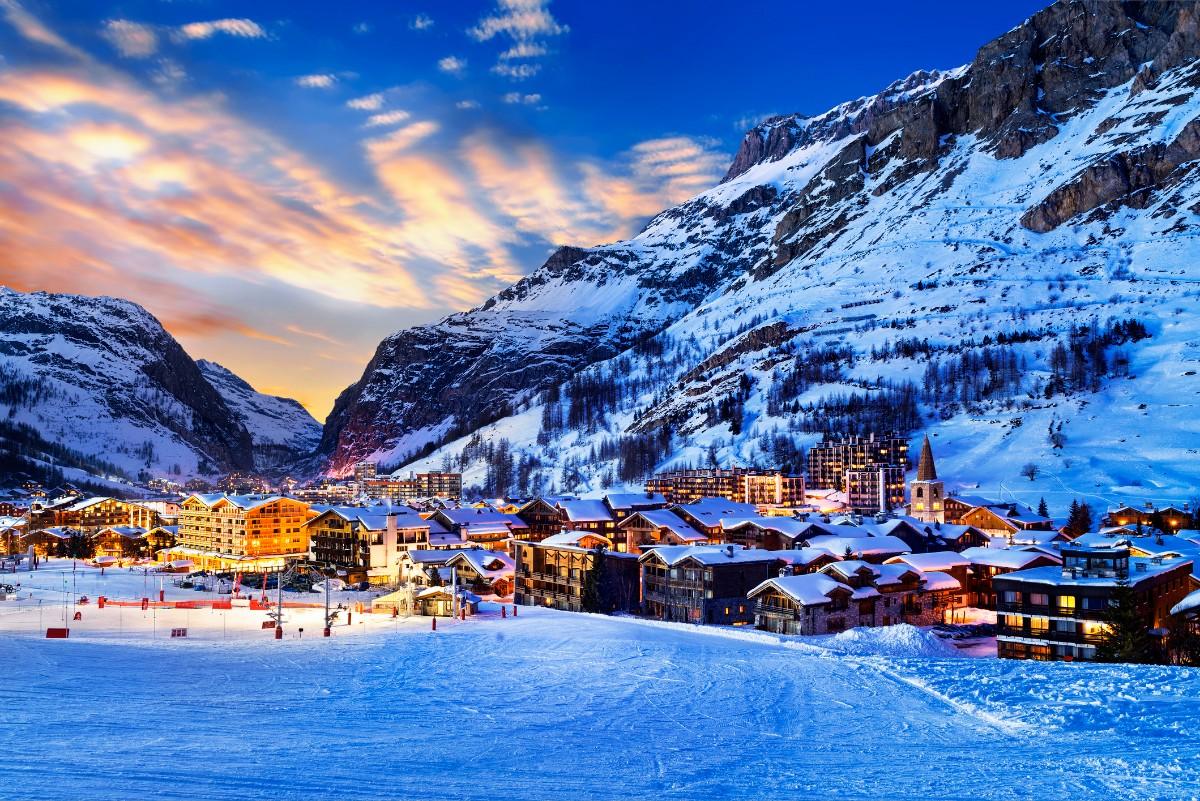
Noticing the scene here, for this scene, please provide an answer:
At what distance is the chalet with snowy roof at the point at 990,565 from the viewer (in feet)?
210

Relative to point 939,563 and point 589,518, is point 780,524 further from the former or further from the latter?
point 589,518

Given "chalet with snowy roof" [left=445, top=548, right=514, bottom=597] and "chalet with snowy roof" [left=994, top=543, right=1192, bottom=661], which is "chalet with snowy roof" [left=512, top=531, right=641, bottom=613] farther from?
"chalet with snowy roof" [left=994, top=543, right=1192, bottom=661]

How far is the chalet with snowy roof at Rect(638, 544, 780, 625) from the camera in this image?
63.5 m

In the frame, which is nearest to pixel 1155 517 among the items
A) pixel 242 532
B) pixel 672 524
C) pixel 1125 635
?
pixel 672 524

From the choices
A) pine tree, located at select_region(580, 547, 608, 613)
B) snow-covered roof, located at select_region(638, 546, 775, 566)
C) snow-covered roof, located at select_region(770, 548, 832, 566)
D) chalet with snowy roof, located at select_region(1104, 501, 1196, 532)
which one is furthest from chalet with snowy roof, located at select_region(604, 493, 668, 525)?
chalet with snowy roof, located at select_region(1104, 501, 1196, 532)

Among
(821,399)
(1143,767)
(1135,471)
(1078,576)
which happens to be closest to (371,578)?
(1078,576)

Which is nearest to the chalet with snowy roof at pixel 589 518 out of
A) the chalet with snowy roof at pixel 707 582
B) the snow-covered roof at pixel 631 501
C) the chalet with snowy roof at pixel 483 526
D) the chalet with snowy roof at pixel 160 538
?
the snow-covered roof at pixel 631 501

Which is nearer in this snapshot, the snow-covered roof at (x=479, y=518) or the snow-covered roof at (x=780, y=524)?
the snow-covered roof at (x=780, y=524)

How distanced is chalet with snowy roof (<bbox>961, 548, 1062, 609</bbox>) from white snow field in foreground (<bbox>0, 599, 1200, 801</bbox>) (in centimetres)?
2705

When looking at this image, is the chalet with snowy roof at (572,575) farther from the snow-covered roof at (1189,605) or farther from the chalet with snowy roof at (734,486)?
the chalet with snowy roof at (734,486)

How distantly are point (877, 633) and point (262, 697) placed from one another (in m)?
31.4

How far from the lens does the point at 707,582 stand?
6350 centimetres

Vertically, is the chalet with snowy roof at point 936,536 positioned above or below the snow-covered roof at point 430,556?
above

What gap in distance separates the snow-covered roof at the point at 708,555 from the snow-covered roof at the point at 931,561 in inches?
360
